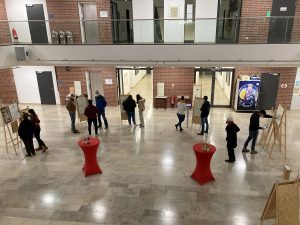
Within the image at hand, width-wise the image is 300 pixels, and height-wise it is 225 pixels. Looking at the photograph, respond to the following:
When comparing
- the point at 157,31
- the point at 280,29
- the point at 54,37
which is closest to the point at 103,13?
the point at 54,37

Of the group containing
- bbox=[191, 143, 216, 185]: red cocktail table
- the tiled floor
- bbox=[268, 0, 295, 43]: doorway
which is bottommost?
the tiled floor

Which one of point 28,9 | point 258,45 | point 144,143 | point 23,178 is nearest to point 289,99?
point 258,45

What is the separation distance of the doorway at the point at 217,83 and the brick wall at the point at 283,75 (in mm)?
671

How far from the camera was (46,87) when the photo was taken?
13.8 m

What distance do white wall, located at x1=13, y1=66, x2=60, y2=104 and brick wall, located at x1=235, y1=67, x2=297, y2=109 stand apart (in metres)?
10.3

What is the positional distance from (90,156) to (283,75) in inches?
407

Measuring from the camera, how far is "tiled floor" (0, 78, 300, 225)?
536cm

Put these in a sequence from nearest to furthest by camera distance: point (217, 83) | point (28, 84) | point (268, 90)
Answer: point (268, 90), point (217, 83), point (28, 84)

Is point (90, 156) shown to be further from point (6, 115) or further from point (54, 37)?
point (54, 37)

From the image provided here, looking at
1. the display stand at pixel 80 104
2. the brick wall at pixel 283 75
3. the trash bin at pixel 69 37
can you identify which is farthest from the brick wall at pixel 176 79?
the trash bin at pixel 69 37

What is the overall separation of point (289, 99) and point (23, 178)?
12450mm

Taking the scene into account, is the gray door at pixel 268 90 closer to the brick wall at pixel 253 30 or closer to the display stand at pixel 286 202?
the brick wall at pixel 253 30

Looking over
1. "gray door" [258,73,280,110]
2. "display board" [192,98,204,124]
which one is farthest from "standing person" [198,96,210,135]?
"gray door" [258,73,280,110]

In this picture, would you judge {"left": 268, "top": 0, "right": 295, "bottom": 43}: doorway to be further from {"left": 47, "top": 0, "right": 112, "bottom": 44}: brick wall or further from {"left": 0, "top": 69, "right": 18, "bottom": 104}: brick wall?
{"left": 0, "top": 69, "right": 18, "bottom": 104}: brick wall
